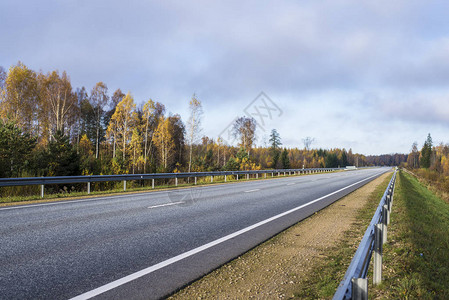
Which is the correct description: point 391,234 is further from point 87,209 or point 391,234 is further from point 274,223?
point 87,209

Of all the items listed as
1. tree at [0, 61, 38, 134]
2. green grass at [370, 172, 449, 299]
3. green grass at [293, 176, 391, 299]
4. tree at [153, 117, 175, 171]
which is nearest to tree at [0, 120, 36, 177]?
green grass at [293, 176, 391, 299]

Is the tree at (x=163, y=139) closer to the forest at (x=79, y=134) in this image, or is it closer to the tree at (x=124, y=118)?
the forest at (x=79, y=134)

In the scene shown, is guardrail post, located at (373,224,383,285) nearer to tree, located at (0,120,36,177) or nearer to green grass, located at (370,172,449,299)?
green grass, located at (370,172,449,299)

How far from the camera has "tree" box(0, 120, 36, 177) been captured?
43.3 feet

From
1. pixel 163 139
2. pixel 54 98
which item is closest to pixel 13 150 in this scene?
pixel 54 98

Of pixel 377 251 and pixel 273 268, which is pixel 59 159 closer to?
pixel 273 268

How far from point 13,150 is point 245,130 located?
31.1 meters

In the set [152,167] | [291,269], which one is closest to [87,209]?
[291,269]

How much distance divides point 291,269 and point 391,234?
3.50 m

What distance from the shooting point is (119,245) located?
15.2 feet

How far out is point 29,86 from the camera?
1224 inches

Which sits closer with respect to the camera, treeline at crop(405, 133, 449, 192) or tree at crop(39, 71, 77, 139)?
tree at crop(39, 71, 77, 139)

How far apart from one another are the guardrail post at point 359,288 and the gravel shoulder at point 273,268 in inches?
59.7

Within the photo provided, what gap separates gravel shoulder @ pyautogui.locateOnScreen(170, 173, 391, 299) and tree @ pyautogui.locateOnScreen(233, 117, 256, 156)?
108 ft
